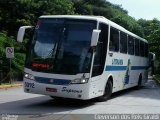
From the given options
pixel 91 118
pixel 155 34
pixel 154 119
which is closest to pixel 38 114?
pixel 91 118

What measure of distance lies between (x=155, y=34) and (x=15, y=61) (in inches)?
717

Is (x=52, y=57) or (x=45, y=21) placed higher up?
(x=45, y=21)

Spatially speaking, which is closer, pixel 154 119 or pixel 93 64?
pixel 154 119

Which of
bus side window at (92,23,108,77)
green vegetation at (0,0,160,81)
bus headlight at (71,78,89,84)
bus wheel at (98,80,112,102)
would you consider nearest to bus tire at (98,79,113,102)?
bus wheel at (98,80,112,102)

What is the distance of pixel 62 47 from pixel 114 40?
3.58 m

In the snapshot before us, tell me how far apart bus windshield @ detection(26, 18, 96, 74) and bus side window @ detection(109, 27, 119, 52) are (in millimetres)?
2223

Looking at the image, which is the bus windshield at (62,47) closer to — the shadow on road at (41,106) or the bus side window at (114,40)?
the shadow on road at (41,106)

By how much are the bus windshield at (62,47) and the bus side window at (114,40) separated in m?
2.22

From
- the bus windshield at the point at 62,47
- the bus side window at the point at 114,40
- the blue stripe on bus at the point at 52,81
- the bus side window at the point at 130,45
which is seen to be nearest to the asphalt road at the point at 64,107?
the blue stripe on bus at the point at 52,81

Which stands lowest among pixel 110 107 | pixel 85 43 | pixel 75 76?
pixel 110 107

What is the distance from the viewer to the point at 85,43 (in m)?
14.7

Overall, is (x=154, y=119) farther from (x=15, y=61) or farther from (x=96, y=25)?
(x=15, y=61)

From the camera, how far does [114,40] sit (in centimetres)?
1772

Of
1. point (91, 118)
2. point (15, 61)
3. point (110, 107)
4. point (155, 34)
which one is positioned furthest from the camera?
point (155, 34)
